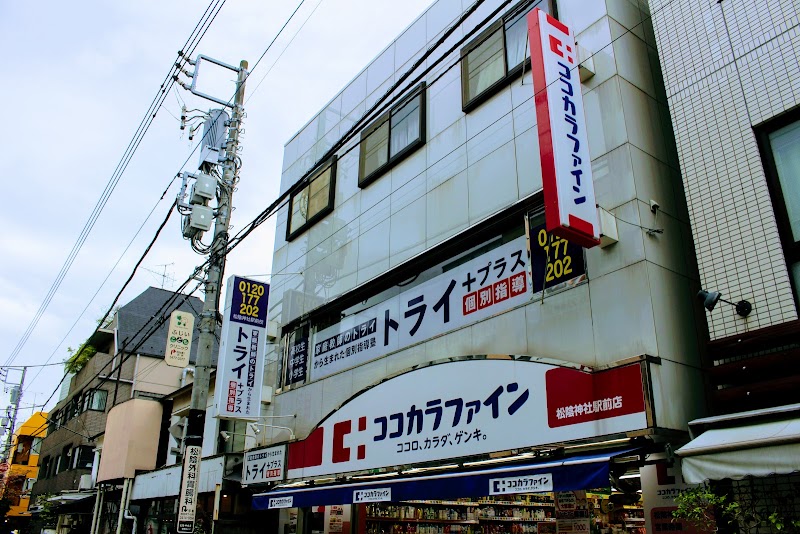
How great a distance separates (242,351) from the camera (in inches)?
536

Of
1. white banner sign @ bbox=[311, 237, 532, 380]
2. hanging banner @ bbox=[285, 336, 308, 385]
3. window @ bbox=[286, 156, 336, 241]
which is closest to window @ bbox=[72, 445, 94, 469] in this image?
hanging banner @ bbox=[285, 336, 308, 385]

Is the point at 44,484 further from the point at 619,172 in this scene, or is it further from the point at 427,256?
the point at 619,172

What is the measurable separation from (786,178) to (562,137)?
2641mm

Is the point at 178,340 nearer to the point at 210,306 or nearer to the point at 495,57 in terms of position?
the point at 210,306

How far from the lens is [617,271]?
7.91 m

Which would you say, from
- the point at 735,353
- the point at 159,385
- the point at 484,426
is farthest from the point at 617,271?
the point at 159,385

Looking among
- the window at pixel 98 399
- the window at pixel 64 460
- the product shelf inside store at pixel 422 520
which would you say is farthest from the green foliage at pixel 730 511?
the window at pixel 64 460

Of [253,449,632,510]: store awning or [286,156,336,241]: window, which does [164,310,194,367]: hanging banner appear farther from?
[253,449,632,510]: store awning

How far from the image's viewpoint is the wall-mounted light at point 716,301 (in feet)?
22.3

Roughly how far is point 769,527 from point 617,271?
3.26 metres

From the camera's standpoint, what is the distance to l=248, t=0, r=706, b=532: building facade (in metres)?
7.63

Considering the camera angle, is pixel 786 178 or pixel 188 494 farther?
pixel 188 494

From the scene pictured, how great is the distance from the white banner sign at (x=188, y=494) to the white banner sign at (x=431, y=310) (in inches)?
148

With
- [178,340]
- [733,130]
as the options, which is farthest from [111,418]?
[733,130]
